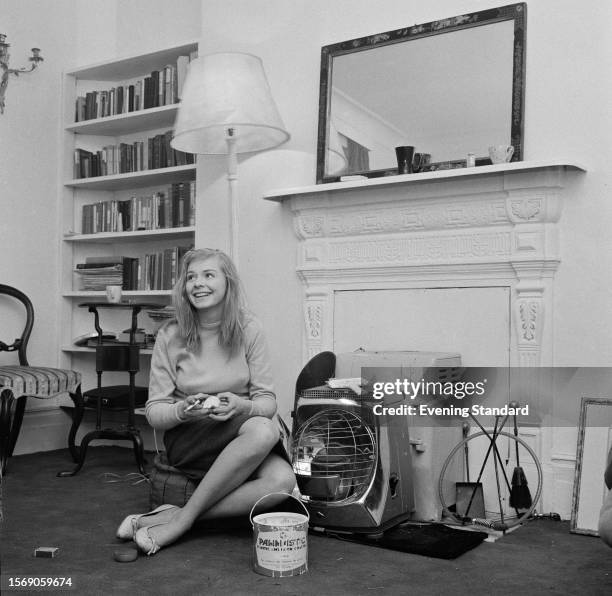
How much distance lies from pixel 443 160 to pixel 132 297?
6.85 ft

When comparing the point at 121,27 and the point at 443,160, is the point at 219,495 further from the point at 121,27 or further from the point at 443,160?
the point at 121,27

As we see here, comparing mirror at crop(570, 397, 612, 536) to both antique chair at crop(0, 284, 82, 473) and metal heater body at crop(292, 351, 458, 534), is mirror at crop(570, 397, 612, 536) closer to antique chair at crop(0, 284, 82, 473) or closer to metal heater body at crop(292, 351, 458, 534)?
metal heater body at crop(292, 351, 458, 534)

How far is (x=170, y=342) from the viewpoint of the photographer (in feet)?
8.47

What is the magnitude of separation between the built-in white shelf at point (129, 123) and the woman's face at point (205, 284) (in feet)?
5.73

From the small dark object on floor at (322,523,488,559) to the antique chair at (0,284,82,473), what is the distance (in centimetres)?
168

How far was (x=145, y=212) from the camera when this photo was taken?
4230 millimetres

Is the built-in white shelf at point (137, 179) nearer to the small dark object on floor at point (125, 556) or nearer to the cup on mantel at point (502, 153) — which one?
the cup on mantel at point (502, 153)

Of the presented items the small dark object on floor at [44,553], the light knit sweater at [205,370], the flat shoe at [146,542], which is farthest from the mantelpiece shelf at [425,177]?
the small dark object on floor at [44,553]

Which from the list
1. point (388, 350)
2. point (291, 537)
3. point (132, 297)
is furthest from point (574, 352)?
point (132, 297)

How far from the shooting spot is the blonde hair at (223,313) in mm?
2561

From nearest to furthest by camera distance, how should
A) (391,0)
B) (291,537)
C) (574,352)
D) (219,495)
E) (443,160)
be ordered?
(291,537)
(219,495)
(574,352)
(443,160)
(391,0)

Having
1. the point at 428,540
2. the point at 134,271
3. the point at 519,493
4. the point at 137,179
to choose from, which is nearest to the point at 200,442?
the point at 428,540

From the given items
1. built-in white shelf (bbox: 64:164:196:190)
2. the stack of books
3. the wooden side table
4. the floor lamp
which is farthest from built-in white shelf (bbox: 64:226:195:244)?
the floor lamp

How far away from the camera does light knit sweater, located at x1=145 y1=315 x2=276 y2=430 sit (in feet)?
8.29
